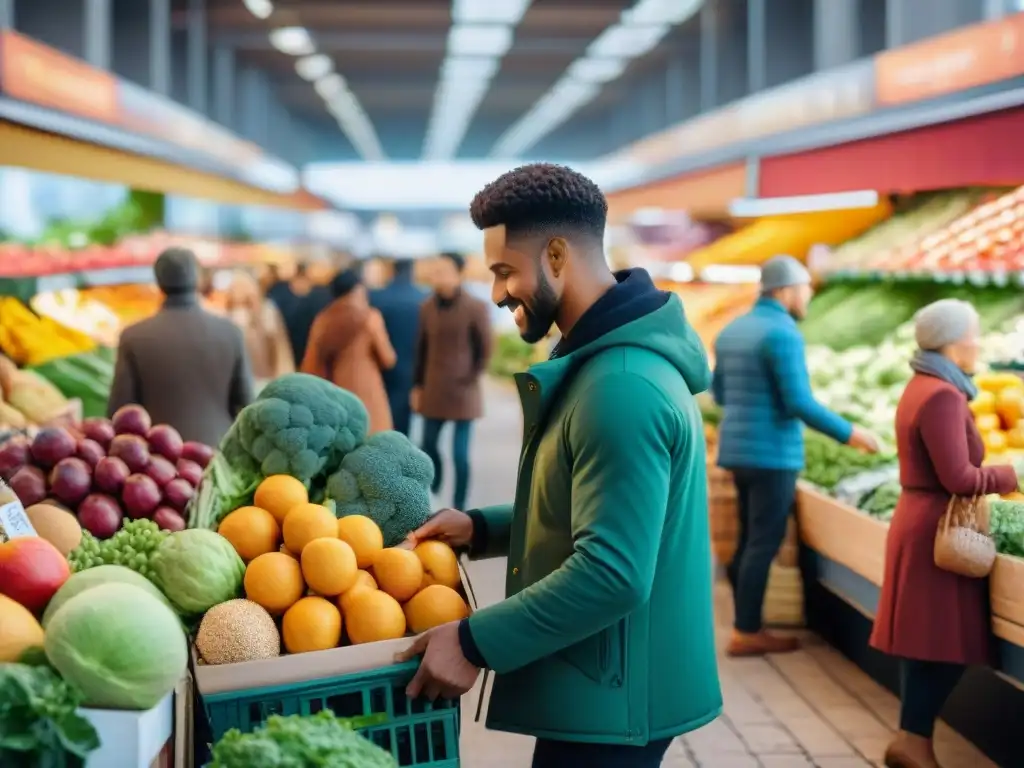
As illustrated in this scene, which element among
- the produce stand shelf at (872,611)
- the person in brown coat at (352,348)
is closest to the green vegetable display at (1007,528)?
the produce stand shelf at (872,611)

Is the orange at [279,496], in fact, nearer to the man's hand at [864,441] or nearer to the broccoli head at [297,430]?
the broccoli head at [297,430]

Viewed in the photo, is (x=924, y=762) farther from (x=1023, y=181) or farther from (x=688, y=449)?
(x=688, y=449)

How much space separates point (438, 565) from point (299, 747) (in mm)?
646

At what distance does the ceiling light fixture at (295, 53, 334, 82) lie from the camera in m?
18.0

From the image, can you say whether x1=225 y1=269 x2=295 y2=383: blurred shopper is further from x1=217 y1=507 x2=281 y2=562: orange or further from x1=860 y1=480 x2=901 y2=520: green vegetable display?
x1=217 y1=507 x2=281 y2=562: orange

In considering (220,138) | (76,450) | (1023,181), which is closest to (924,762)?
(1023,181)

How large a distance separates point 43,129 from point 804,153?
391 centimetres

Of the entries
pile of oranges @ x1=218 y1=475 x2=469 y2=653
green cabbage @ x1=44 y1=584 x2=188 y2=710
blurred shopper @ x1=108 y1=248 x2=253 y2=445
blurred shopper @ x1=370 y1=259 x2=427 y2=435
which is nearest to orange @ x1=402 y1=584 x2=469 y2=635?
pile of oranges @ x1=218 y1=475 x2=469 y2=653

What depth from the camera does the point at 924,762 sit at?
4137 mm

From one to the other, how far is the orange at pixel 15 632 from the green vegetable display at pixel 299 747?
33cm

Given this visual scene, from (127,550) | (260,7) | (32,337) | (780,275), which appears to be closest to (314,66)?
(260,7)

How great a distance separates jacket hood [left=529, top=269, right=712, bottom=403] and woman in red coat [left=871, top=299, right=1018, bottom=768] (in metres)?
2.07

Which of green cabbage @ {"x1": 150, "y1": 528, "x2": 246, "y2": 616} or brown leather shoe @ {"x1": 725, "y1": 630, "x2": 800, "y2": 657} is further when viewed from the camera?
brown leather shoe @ {"x1": 725, "y1": 630, "x2": 800, "y2": 657}

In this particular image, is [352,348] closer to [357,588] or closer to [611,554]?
[357,588]
